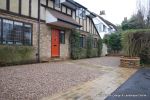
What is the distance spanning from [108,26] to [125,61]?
30.2 m

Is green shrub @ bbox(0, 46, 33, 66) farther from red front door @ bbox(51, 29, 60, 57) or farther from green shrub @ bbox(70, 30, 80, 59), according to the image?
green shrub @ bbox(70, 30, 80, 59)

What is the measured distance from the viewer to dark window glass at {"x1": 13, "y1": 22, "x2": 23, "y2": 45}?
1551 centimetres

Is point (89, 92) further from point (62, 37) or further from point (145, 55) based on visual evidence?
point (62, 37)

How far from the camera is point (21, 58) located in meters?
15.8

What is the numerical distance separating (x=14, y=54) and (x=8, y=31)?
1.44m

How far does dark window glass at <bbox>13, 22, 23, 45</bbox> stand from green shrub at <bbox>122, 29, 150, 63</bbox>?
24.8 ft

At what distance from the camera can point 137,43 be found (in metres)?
18.0

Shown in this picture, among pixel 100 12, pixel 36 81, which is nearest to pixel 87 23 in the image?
pixel 36 81

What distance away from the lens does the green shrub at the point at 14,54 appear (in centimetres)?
1421

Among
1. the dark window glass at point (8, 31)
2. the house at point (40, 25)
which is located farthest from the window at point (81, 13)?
the dark window glass at point (8, 31)

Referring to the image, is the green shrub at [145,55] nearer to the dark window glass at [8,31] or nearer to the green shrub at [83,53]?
the green shrub at [83,53]

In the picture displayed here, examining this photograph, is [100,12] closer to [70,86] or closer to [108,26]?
[108,26]

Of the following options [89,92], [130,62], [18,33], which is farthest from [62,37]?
[89,92]

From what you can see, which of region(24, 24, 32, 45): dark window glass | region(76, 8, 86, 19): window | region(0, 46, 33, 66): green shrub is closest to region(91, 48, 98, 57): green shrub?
region(76, 8, 86, 19): window
